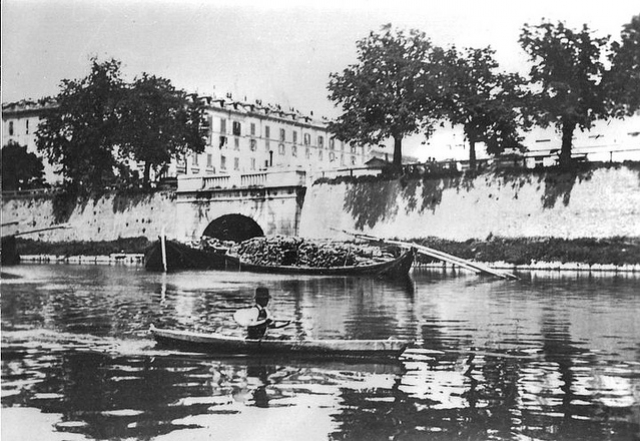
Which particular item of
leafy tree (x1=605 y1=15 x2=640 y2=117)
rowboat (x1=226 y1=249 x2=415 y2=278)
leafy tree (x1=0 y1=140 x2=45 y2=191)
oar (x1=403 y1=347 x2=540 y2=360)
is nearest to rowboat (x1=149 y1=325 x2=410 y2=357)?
oar (x1=403 y1=347 x2=540 y2=360)

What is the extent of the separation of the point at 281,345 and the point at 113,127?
4.22m

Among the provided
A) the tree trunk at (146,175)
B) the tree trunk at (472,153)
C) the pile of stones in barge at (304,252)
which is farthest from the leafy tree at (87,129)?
the tree trunk at (472,153)

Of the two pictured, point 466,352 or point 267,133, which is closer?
point 466,352

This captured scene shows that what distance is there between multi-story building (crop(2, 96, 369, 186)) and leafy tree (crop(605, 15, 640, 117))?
3388mm

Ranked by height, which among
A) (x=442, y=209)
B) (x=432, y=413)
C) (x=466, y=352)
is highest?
(x=442, y=209)

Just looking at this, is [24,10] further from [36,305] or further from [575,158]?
[575,158]

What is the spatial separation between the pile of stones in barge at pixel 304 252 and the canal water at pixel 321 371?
255cm

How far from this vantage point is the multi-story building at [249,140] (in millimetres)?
8305

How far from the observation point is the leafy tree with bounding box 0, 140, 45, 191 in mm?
9125

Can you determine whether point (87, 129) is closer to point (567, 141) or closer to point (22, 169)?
point (22, 169)

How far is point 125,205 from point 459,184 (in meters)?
7.96

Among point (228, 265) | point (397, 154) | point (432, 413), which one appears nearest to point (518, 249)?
point (397, 154)

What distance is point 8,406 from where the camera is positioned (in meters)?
5.98

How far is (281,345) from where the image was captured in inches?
283
